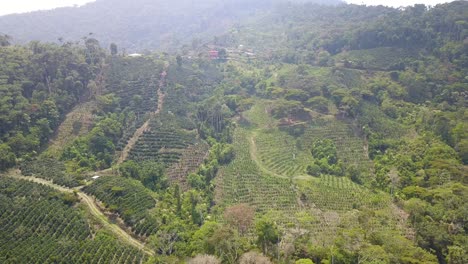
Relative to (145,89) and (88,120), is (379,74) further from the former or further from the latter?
(88,120)

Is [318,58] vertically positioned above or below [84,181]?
above

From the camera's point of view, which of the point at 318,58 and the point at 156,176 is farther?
the point at 318,58

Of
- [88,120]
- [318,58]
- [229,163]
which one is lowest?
[229,163]

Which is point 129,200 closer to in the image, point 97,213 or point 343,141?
point 97,213

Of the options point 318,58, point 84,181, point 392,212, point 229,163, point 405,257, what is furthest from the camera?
point 318,58

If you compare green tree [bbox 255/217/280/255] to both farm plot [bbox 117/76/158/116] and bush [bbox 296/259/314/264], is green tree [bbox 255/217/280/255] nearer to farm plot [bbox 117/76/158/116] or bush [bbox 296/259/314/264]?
bush [bbox 296/259/314/264]

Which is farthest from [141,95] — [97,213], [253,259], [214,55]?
[253,259]

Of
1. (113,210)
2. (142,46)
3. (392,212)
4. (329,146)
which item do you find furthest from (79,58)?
(142,46)

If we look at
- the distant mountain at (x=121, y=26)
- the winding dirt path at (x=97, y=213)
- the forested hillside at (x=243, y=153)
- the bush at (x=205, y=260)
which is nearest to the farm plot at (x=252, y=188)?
the forested hillside at (x=243, y=153)
